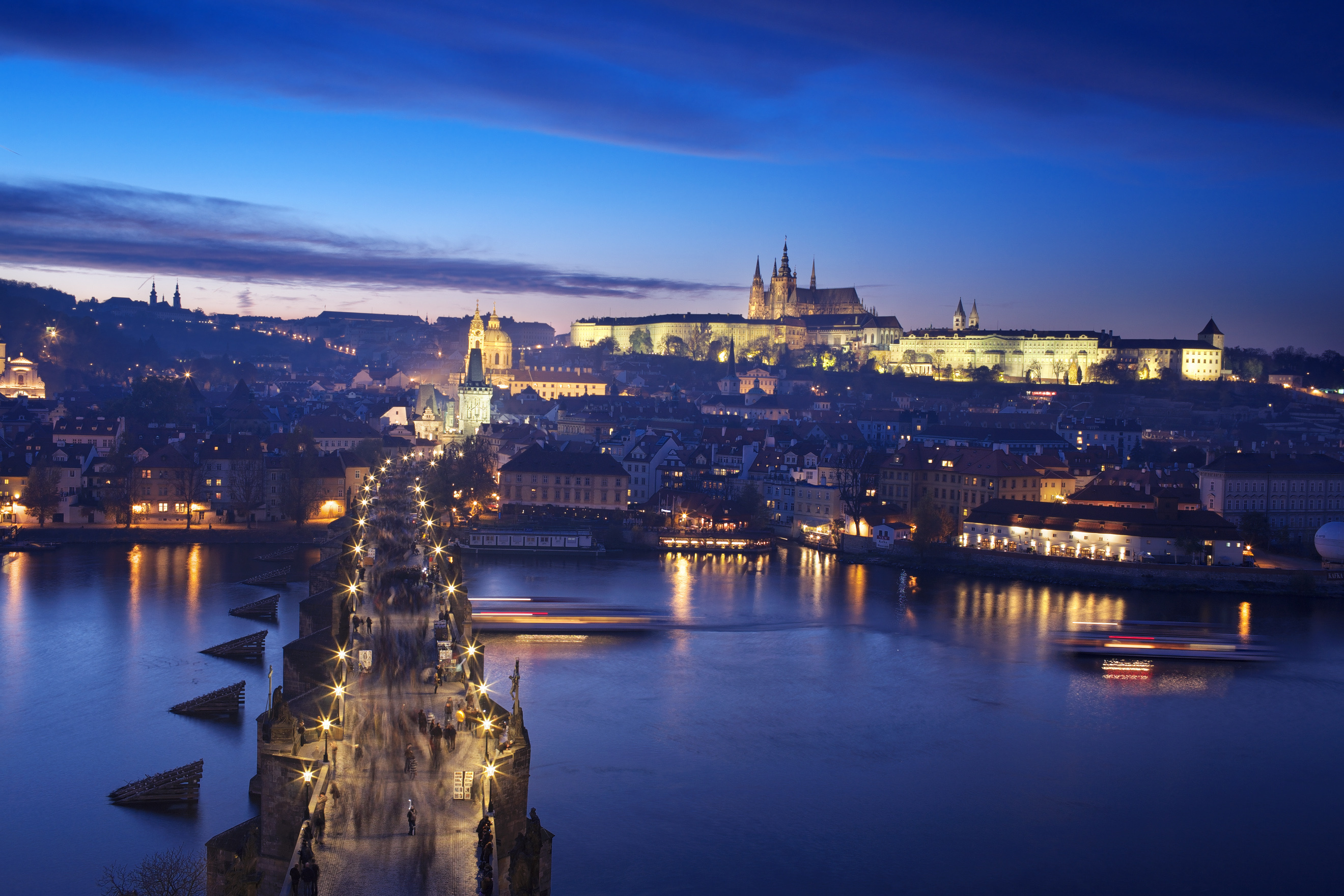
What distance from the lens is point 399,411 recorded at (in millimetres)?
34562

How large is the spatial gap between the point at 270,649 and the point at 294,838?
267 inches

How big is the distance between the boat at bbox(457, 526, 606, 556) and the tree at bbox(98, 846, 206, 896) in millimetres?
12101

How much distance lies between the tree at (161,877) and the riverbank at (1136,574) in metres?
12.7

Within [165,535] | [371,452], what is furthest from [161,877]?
[371,452]

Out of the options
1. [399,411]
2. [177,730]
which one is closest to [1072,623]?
[177,730]

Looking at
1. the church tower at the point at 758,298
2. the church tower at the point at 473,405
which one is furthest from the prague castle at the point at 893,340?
the church tower at the point at 473,405

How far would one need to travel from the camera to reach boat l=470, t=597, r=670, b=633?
1275cm

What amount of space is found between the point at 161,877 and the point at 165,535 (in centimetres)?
1368

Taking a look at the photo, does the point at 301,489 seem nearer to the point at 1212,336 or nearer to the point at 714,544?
the point at 714,544

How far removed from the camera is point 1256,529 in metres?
19.0

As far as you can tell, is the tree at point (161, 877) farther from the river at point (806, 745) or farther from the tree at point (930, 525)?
the tree at point (930, 525)

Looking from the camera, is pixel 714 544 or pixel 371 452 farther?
pixel 371 452

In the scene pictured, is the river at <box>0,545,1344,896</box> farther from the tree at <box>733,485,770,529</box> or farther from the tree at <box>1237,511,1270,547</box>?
the tree at <box>733,485,770,529</box>

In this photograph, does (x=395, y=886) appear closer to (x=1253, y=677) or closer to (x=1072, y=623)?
(x=1253, y=677)
